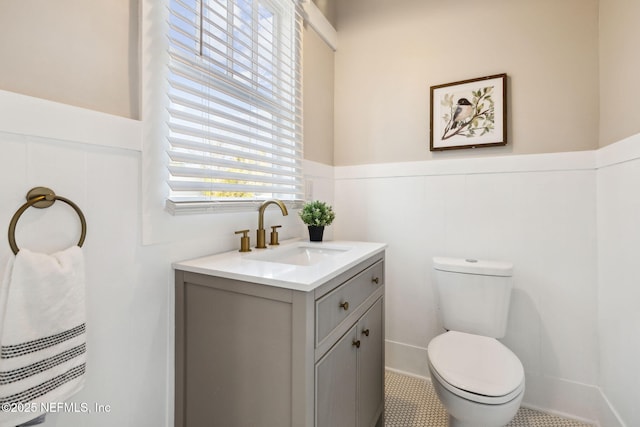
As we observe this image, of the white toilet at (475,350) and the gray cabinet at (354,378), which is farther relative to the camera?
the white toilet at (475,350)

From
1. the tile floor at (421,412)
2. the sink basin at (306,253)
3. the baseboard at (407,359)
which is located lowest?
the tile floor at (421,412)

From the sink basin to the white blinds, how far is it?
0.30m

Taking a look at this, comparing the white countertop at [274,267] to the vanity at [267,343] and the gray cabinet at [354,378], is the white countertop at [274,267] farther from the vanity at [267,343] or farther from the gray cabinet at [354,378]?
the gray cabinet at [354,378]

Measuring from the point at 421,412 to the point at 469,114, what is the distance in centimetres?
173

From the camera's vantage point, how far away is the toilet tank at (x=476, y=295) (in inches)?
61.5

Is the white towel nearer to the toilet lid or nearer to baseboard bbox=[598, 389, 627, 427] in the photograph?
the toilet lid

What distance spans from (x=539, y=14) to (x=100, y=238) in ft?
7.65

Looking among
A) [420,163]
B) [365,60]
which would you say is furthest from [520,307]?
[365,60]

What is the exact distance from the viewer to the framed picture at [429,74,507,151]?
5.62ft

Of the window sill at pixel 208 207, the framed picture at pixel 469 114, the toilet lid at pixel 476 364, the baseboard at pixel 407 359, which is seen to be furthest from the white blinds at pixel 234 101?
the baseboard at pixel 407 359

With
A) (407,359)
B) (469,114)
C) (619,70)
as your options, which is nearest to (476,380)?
(407,359)

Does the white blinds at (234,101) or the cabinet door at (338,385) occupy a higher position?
the white blinds at (234,101)

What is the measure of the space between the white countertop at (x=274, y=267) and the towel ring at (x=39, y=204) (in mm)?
350

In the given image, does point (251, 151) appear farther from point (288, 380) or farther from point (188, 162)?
point (288, 380)
